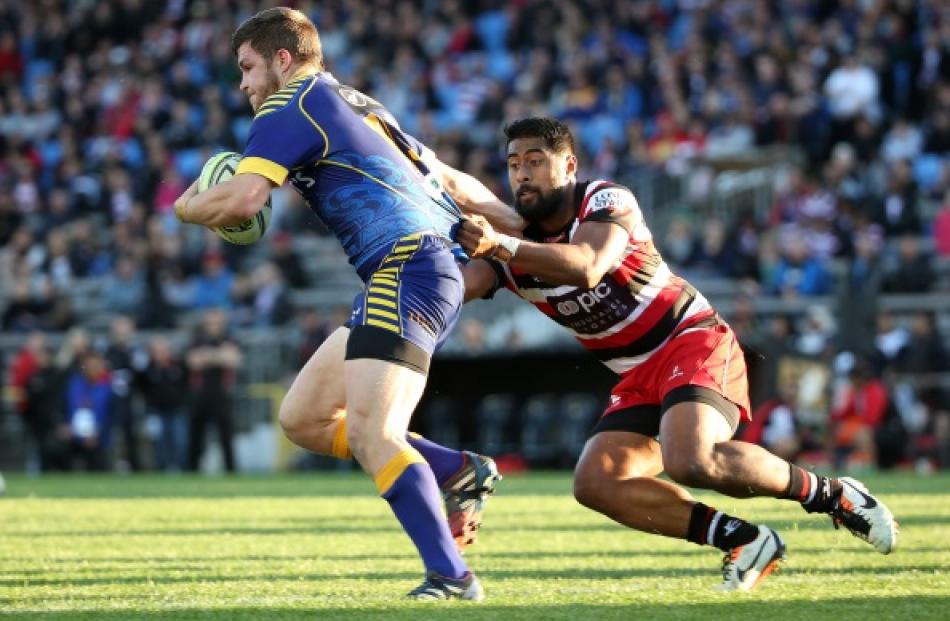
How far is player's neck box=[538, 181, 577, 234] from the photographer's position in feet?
23.7

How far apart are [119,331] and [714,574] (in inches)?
599

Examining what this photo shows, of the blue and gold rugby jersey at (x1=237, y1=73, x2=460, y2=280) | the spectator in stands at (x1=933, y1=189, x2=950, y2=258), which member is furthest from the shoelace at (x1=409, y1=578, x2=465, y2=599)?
the spectator in stands at (x1=933, y1=189, x2=950, y2=258)

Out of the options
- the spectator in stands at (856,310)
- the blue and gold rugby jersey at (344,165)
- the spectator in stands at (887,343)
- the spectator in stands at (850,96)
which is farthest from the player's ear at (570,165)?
the spectator in stands at (850,96)

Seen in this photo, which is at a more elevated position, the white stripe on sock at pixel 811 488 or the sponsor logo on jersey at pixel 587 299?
the sponsor logo on jersey at pixel 587 299

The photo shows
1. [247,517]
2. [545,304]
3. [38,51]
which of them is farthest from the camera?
[38,51]

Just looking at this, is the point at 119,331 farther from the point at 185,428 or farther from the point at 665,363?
the point at 665,363

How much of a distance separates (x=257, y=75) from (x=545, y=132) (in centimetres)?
127

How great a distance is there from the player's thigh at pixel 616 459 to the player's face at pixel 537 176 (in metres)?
1.03

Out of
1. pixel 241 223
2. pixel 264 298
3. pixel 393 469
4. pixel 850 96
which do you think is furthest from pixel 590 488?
pixel 264 298

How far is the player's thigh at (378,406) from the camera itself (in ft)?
20.2

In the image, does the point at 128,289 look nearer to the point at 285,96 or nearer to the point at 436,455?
the point at 436,455

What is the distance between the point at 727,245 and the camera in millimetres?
20266

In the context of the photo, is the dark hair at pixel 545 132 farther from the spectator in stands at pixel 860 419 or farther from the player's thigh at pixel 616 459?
the spectator in stands at pixel 860 419

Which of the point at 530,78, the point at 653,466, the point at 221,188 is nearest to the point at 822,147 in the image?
the point at 530,78
